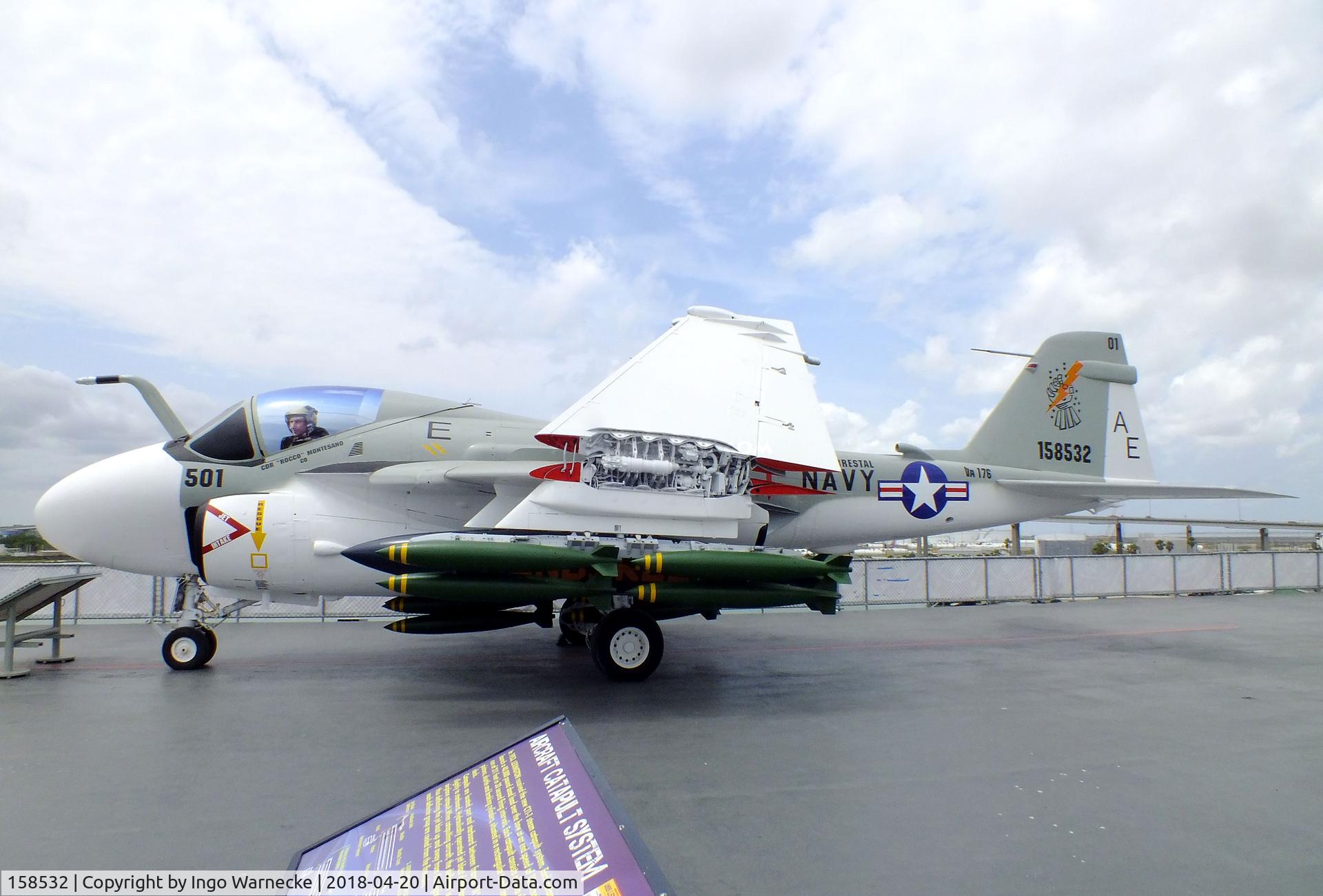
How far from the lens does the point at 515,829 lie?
6.53 feet

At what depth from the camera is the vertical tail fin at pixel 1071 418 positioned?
929cm

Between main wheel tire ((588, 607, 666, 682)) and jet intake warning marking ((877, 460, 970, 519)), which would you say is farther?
jet intake warning marking ((877, 460, 970, 519))

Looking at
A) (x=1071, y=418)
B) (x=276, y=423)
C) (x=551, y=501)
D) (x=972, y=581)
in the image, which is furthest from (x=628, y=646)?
(x=972, y=581)

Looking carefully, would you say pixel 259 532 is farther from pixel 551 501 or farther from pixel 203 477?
pixel 551 501

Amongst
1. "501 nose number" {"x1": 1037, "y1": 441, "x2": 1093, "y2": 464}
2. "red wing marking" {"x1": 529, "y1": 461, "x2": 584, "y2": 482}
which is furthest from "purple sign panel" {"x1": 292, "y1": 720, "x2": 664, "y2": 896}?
"501 nose number" {"x1": 1037, "y1": 441, "x2": 1093, "y2": 464}

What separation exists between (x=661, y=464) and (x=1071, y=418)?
650 cm

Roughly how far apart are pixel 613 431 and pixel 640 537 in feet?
3.70

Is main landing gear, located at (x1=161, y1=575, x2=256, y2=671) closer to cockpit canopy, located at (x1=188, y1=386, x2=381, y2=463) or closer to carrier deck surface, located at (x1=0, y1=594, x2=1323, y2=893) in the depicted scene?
carrier deck surface, located at (x1=0, y1=594, x2=1323, y2=893)

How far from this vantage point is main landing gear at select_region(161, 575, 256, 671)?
23.7 ft

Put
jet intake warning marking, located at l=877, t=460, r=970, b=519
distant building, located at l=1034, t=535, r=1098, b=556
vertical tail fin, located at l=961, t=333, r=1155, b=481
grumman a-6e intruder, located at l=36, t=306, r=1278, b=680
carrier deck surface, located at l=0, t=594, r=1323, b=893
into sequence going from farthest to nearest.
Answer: distant building, located at l=1034, t=535, r=1098, b=556 < vertical tail fin, located at l=961, t=333, r=1155, b=481 < jet intake warning marking, located at l=877, t=460, r=970, b=519 < grumman a-6e intruder, located at l=36, t=306, r=1278, b=680 < carrier deck surface, located at l=0, t=594, r=1323, b=893

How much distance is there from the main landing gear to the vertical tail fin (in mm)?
9426

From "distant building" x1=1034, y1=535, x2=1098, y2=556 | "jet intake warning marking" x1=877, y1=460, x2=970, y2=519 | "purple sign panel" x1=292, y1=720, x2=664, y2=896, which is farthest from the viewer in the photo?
"distant building" x1=1034, y1=535, x2=1098, y2=556

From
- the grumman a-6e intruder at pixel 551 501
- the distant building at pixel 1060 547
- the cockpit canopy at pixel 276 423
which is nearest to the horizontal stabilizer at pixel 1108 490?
the grumman a-6e intruder at pixel 551 501

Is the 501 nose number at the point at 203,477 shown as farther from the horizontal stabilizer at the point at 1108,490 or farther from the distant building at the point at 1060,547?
the distant building at the point at 1060,547
